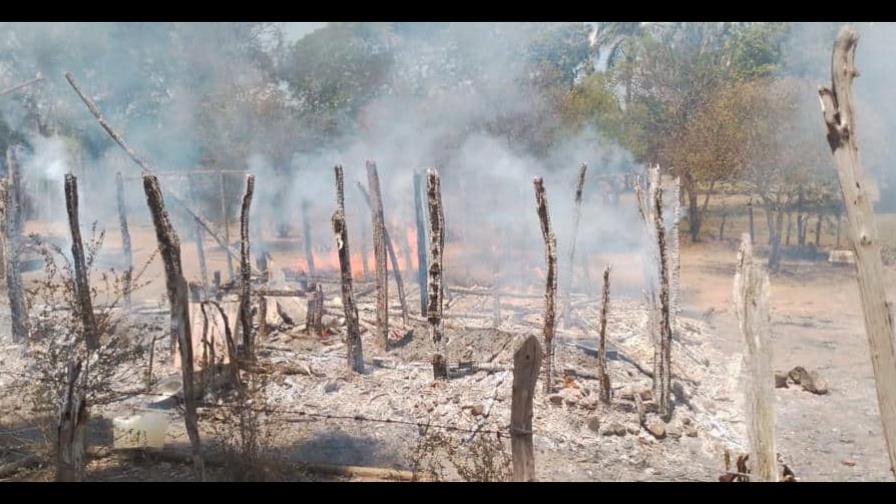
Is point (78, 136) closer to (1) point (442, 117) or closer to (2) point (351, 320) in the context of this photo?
(1) point (442, 117)

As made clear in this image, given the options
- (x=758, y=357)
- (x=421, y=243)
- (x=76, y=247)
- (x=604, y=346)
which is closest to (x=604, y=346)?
(x=604, y=346)

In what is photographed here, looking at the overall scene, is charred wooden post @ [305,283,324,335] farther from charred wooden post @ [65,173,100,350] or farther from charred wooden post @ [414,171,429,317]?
charred wooden post @ [65,173,100,350]

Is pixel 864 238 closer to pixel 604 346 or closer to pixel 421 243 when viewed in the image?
pixel 604 346

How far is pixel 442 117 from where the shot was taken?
914 inches

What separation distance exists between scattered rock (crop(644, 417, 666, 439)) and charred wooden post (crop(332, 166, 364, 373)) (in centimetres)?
369

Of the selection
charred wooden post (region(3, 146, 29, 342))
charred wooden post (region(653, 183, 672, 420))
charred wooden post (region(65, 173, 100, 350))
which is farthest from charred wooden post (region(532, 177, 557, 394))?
charred wooden post (region(3, 146, 29, 342))

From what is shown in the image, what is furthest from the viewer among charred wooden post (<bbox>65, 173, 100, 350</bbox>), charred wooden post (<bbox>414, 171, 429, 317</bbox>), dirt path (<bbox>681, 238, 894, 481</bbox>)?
charred wooden post (<bbox>414, 171, 429, 317</bbox>)

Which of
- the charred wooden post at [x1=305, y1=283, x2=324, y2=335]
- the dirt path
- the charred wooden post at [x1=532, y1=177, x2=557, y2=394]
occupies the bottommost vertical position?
the dirt path

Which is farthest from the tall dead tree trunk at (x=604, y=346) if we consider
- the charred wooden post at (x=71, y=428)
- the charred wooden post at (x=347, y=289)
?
the charred wooden post at (x=71, y=428)

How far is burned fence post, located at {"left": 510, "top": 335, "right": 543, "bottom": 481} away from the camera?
4293 millimetres

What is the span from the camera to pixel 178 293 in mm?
4855

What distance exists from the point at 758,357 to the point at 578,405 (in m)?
4.02

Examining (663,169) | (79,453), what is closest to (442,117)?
(663,169)

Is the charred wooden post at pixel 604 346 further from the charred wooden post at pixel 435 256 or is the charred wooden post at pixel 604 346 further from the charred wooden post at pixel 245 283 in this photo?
the charred wooden post at pixel 245 283
